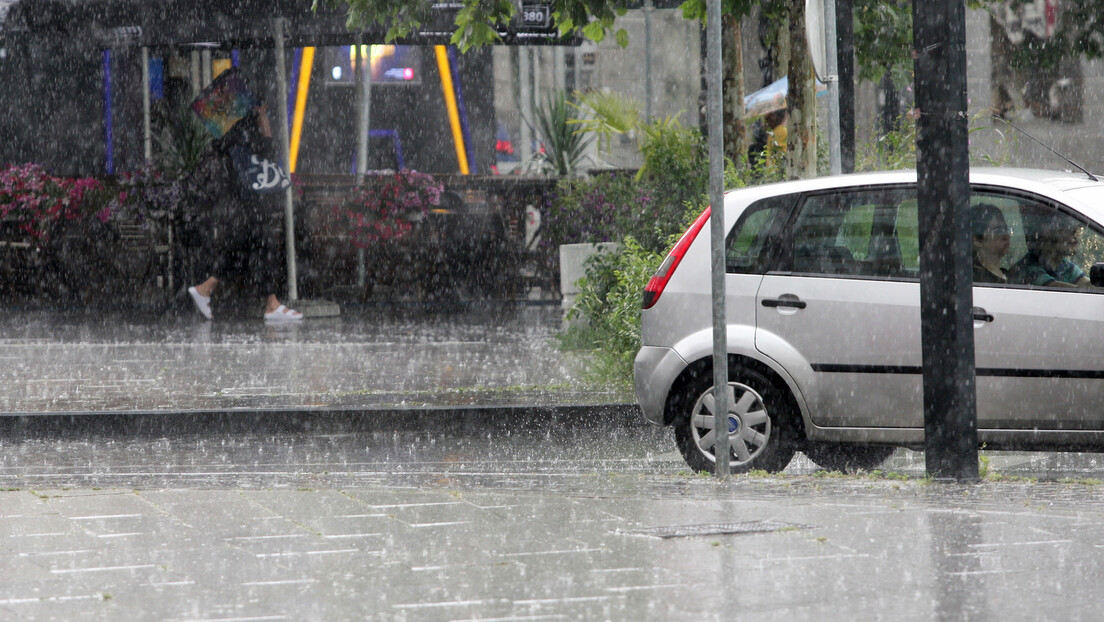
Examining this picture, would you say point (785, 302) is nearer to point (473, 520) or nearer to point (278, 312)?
point (473, 520)

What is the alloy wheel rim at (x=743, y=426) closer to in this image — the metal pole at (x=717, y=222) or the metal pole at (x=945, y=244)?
the metal pole at (x=717, y=222)

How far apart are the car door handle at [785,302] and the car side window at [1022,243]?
82 cm

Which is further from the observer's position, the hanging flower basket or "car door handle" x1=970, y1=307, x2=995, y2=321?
the hanging flower basket

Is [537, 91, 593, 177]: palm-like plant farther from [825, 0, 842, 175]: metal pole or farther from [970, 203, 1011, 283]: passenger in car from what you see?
[970, 203, 1011, 283]: passenger in car

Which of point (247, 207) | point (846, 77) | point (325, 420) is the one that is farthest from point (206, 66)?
point (325, 420)

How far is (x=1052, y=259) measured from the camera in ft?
24.7

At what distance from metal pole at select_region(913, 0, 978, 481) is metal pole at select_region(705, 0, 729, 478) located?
844 millimetres

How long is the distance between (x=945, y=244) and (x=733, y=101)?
20.4 feet

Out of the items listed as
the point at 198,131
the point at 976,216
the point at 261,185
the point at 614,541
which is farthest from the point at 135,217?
the point at 614,541

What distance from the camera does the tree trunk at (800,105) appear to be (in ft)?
38.3

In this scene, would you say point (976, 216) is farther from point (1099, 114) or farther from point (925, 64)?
point (1099, 114)

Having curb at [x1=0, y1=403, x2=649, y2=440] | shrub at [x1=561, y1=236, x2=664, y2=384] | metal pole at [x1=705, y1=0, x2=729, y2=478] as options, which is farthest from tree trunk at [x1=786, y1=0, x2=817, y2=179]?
metal pole at [x1=705, y1=0, x2=729, y2=478]

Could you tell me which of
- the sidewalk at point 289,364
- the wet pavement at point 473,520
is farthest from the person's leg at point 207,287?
the wet pavement at point 473,520

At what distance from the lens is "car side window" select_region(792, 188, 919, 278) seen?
299 inches
